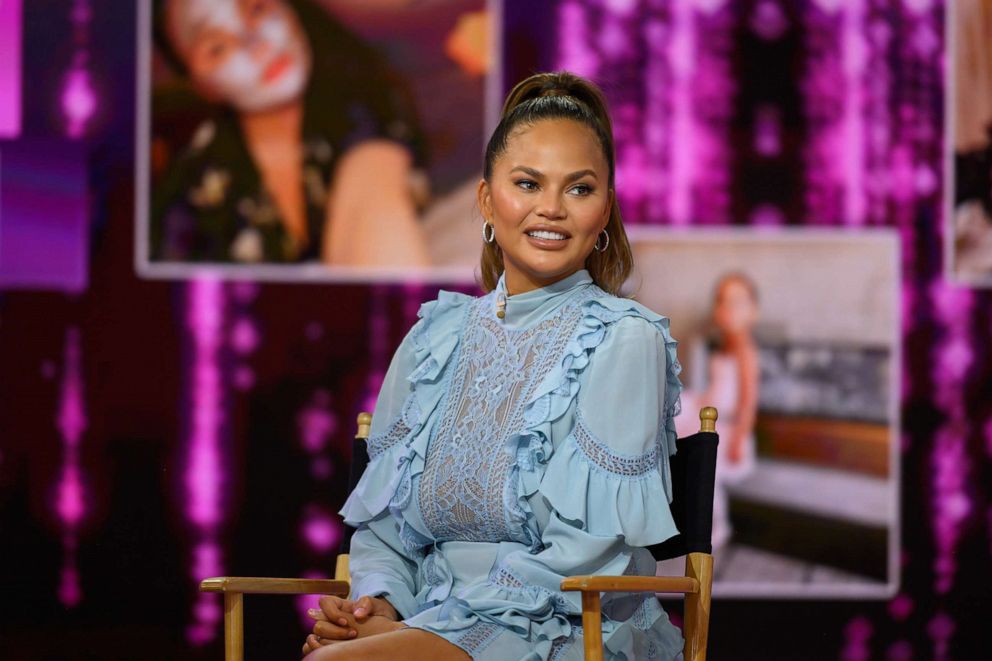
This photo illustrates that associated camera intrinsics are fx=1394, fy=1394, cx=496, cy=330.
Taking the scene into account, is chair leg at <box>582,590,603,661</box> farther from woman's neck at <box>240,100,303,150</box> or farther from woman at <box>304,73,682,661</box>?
woman's neck at <box>240,100,303,150</box>

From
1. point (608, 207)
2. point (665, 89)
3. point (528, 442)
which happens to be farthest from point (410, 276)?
point (528, 442)

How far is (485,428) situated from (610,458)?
258 mm

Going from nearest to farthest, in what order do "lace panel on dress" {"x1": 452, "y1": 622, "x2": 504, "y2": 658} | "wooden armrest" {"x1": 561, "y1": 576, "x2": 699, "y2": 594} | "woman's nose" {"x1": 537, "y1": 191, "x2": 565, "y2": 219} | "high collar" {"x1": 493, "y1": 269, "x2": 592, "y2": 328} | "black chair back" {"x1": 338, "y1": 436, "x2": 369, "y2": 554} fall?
"wooden armrest" {"x1": 561, "y1": 576, "x2": 699, "y2": 594} < "lace panel on dress" {"x1": 452, "y1": 622, "x2": 504, "y2": 658} < "woman's nose" {"x1": 537, "y1": 191, "x2": 565, "y2": 219} < "high collar" {"x1": 493, "y1": 269, "x2": 592, "y2": 328} < "black chair back" {"x1": 338, "y1": 436, "x2": 369, "y2": 554}

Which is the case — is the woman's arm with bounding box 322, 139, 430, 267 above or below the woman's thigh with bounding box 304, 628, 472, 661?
above

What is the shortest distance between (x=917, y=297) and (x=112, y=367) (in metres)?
2.57

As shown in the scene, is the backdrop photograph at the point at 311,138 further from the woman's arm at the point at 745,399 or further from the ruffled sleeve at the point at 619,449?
the ruffled sleeve at the point at 619,449

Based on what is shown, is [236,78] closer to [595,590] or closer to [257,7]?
[257,7]

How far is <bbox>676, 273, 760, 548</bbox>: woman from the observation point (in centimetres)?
446

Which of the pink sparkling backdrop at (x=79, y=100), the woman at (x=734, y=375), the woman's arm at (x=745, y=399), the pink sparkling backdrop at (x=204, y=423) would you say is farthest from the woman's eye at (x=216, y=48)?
the woman's arm at (x=745, y=399)

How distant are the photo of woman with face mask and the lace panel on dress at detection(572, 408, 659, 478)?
216 centimetres

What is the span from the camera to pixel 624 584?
84.7 inches

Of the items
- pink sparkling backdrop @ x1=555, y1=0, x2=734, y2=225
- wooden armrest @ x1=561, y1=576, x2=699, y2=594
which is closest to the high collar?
wooden armrest @ x1=561, y1=576, x2=699, y2=594

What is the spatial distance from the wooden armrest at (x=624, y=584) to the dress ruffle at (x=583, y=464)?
0.27 ft

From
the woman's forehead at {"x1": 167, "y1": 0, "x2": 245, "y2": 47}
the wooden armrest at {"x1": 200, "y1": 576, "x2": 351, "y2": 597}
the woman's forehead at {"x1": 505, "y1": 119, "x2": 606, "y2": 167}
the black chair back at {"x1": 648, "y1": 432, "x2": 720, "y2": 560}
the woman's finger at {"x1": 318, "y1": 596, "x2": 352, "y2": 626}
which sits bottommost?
the woman's finger at {"x1": 318, "y1": 596, "x2": 352, "y2": 626}
